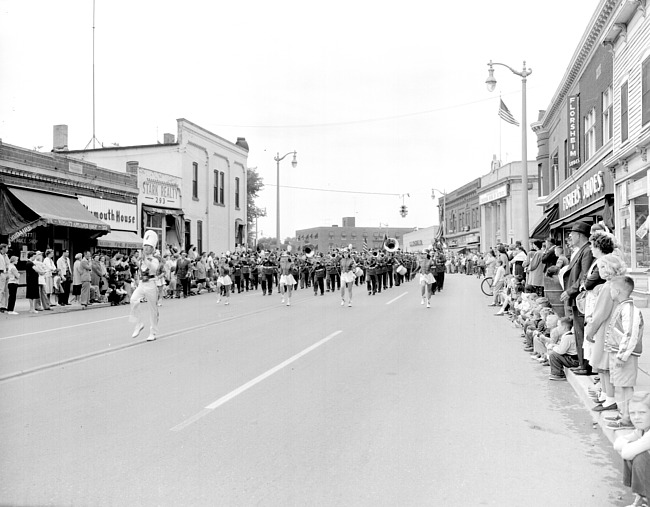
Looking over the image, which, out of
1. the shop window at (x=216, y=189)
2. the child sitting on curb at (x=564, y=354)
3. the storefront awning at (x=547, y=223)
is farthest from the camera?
the shop window at (x=216, y=189)

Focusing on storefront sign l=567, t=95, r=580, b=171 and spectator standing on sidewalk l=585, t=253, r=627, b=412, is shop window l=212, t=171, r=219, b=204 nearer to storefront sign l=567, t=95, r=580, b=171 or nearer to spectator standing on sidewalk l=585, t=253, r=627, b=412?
storefront sign l=567, t=95, r=580, b=171

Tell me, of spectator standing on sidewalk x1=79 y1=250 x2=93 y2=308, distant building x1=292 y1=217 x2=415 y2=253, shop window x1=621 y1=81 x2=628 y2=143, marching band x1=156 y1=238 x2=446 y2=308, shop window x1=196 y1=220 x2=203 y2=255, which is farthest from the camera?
distant building x1=292 y1=217 x2=415 y2=253

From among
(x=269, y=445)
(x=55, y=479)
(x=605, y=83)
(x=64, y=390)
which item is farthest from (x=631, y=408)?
(x=605, y=83)

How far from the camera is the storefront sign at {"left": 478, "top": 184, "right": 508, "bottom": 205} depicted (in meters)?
55.0

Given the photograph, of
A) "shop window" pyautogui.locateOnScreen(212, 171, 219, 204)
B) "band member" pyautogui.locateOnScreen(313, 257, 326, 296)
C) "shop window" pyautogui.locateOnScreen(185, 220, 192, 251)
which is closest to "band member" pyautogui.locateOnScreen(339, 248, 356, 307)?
"band member" pyautogui.locateOnScreen(313, 257, 326, 296)

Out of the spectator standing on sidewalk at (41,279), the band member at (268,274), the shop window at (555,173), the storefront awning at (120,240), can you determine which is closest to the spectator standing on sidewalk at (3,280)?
the spectator standing on sidewalk at (41,279)

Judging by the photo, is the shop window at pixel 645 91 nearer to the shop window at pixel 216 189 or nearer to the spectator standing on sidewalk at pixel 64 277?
the spectator standing on sidewalk at pixel 64 277

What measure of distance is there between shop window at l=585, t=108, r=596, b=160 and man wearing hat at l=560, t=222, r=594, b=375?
16.4 metres

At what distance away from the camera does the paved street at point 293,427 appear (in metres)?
4.20

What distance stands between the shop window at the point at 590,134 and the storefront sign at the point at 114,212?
20348mm

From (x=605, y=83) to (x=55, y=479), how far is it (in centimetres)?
2082

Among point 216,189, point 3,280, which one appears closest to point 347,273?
point 3,280

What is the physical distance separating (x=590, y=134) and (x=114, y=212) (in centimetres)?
2056

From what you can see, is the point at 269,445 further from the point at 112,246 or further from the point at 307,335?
the point at 112,246
